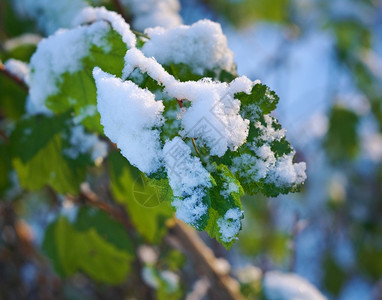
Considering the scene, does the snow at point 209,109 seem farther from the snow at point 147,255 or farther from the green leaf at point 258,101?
the snow at point 147,255

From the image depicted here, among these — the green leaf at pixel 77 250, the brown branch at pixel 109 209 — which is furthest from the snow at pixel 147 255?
the green leaf at pixel 77 250

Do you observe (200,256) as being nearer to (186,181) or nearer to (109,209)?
(109,209)

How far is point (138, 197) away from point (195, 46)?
0.29 metres

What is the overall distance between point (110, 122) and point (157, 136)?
0.06 meters

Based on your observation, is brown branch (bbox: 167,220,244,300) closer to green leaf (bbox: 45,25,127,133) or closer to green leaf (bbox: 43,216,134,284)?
green leaf (bbox: 43,216,134,284)

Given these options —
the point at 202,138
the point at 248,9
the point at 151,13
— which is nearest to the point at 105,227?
the point at 151,13

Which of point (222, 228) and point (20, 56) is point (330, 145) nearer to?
point (20, 56)

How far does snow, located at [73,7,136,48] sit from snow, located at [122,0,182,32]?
0.31 m

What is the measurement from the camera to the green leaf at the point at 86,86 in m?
0.60

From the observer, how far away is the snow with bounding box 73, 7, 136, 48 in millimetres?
566

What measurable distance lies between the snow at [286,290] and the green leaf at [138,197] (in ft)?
1.37

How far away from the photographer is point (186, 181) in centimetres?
40

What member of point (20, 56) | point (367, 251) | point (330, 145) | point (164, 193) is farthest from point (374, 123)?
point (164, 193)

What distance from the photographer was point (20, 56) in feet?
3.32
